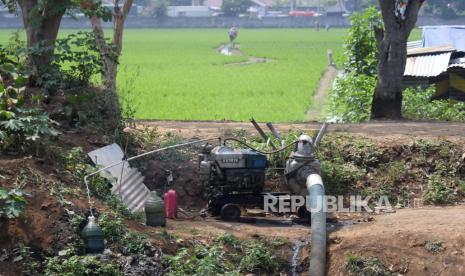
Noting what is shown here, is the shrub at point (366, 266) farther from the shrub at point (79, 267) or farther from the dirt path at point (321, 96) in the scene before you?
the dirt path at point (321, 96)

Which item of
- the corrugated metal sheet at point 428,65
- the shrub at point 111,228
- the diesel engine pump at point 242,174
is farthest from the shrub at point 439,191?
the corrugated metal sheet at point 428,65

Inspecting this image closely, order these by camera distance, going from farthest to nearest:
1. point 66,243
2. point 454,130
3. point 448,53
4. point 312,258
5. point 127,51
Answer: point 127,51, point 448,53, point 454,130, point 312,258, point 66,243

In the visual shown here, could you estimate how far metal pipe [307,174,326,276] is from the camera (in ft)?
27.9

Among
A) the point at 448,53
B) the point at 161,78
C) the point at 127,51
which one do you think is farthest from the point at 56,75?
the point at 127,51

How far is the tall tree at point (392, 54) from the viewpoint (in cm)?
1502

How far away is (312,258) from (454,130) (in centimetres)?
503

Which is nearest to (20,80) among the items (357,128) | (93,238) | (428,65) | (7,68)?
(7,68)

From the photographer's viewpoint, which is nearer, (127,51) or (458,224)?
(458,224)

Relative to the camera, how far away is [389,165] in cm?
1134

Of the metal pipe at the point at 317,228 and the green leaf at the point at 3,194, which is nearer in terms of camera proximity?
the green leaf at the point at 3,194

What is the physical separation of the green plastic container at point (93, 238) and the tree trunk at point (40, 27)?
3751 mm

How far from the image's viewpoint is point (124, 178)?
34.0 ft

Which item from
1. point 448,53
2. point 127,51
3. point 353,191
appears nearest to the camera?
point 353,191

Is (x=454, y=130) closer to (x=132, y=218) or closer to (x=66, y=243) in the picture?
(x=132, y=218)
